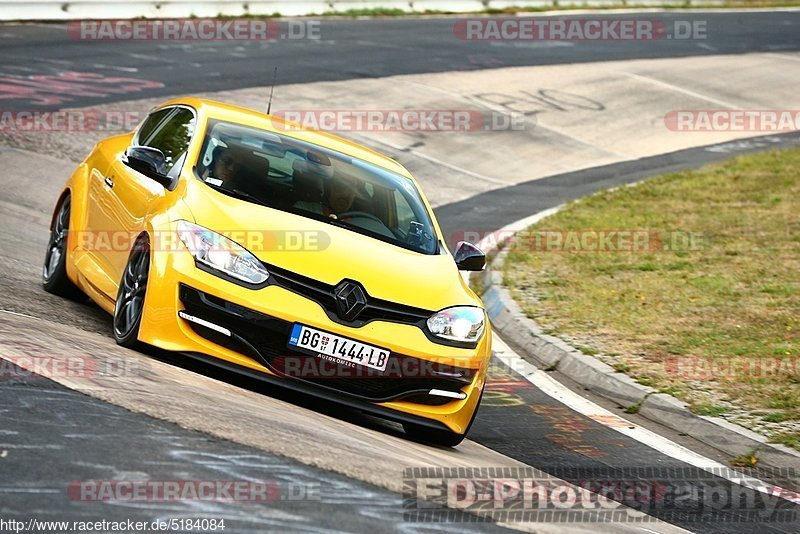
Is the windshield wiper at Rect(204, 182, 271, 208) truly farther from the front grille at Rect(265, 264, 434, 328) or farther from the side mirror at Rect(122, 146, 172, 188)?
the front grille at Rect(265, 264, 434, 328)

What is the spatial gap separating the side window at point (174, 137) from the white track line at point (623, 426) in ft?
10.3

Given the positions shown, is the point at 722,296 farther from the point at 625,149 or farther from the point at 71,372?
the point at 625,149

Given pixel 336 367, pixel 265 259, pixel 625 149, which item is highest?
pixel 265 259

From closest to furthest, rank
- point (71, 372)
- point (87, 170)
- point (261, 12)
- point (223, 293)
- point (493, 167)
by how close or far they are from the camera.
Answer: point (71, 372), point (223, 293), point (87, 170), point (493, 167), point (261, 12)

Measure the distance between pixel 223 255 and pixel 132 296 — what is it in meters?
0.76

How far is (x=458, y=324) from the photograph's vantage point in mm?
6930

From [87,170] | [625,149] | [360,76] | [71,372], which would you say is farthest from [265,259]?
[360,76]

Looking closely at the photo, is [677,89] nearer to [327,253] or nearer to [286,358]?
[327,253]

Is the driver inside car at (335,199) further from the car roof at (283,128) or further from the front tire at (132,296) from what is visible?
the front tire at (132,296)

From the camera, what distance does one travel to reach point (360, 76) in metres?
22.8

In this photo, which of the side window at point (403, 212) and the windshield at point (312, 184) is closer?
the windshield at point (312, 184)

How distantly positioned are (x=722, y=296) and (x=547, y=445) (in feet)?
14.4

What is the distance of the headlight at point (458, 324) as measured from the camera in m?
6.83

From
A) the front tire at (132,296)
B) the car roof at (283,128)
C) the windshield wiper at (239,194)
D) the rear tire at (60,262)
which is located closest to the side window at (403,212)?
the car roof at (283,128)
